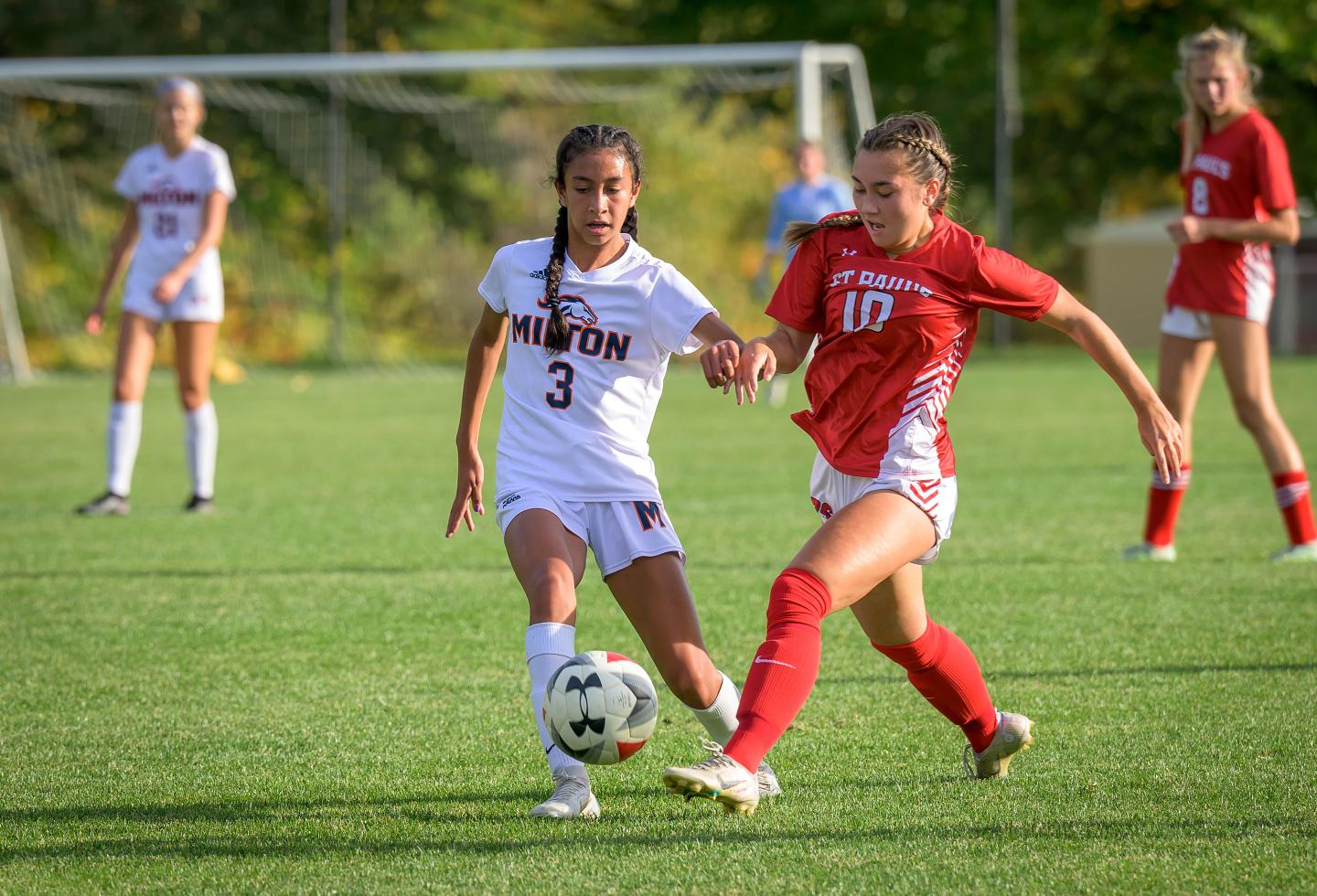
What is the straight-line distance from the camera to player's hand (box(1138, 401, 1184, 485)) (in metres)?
3.70

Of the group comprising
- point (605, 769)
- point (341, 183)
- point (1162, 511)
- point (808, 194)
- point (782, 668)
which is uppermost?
point (341, 183)

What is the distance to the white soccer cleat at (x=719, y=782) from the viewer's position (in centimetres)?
310

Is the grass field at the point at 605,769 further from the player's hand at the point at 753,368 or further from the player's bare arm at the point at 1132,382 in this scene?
the player's hand at the point at 753,368

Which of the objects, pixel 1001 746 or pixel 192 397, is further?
pixel 192 397

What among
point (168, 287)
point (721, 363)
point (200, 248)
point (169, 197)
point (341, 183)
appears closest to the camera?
point (721, 363)

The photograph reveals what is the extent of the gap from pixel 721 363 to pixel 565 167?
0.76 metres

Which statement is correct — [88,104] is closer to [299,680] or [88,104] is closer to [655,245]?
[655,245]

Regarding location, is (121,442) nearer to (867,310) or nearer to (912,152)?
(867,310)

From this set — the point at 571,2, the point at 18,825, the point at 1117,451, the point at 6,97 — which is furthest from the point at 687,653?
the point at 571,2

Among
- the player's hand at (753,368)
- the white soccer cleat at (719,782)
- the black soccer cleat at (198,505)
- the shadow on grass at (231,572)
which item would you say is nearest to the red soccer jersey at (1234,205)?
the shadow on grass at (231,572)

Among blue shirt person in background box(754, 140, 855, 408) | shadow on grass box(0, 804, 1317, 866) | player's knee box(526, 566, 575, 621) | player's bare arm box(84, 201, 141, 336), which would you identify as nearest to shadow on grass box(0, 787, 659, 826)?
shadow on grass box(0, 804, 1317, 866)

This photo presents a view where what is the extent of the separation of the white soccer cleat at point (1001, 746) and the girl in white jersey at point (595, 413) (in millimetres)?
571

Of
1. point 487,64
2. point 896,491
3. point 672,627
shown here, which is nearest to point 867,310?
point 896,491

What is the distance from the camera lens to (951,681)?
395 centimetres
